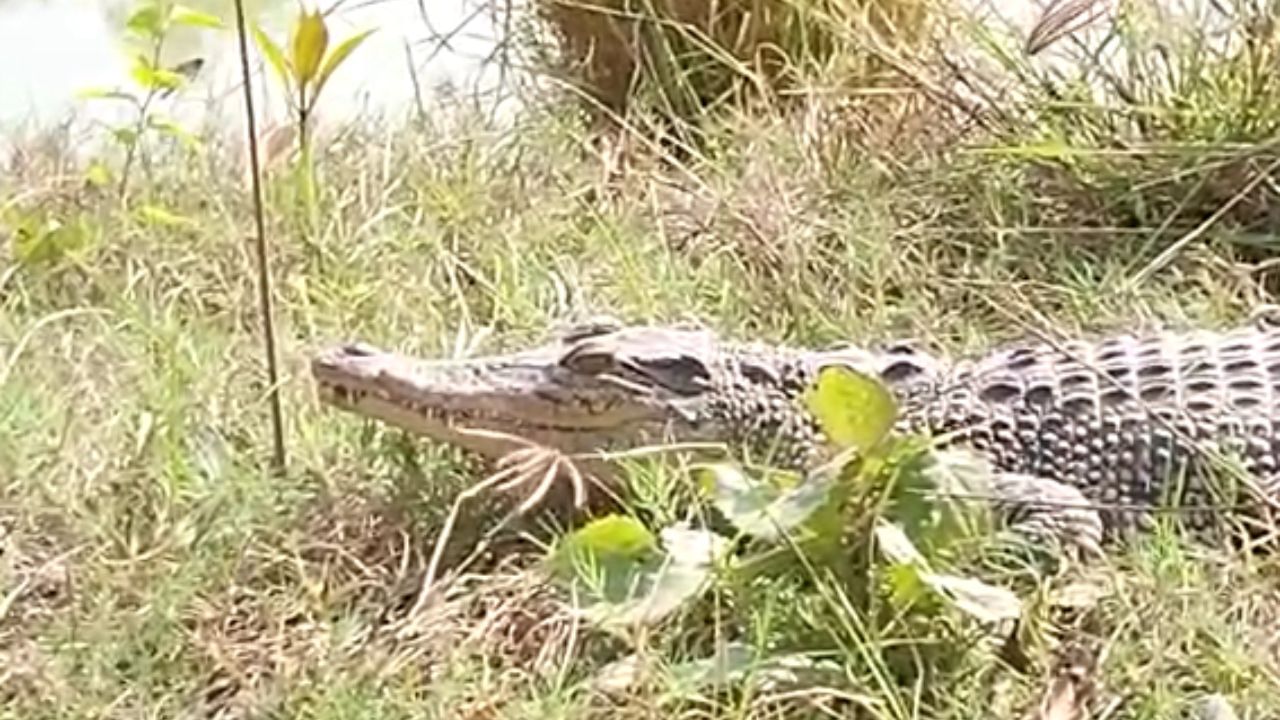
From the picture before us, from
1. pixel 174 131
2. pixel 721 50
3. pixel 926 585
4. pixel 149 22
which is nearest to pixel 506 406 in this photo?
pixel 926 585

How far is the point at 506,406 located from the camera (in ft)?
6.86

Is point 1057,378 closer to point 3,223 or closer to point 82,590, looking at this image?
point 82,590

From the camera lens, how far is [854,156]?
2836mm

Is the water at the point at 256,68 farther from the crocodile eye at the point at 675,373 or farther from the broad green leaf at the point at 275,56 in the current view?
the crocodile eye at the point at 675,373

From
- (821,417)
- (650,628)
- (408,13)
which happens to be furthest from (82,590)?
(408,13)

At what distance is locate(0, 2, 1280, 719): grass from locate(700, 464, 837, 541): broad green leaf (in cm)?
6

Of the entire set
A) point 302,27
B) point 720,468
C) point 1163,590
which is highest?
point 302,27

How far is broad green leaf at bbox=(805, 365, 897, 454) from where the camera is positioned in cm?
181

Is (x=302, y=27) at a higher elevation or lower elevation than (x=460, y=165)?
higher

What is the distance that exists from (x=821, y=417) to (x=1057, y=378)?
1.18 ft

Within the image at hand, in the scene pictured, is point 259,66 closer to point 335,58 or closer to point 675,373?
point 335,58

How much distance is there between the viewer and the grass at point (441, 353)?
6.03 feet

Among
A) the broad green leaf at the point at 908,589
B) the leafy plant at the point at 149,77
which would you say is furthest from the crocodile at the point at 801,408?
the leafy plant at the point at 149,77

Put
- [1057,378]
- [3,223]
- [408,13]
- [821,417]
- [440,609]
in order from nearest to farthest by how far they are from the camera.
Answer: [821,417], [440,609], [1057,378], [3,223], [408,13]
